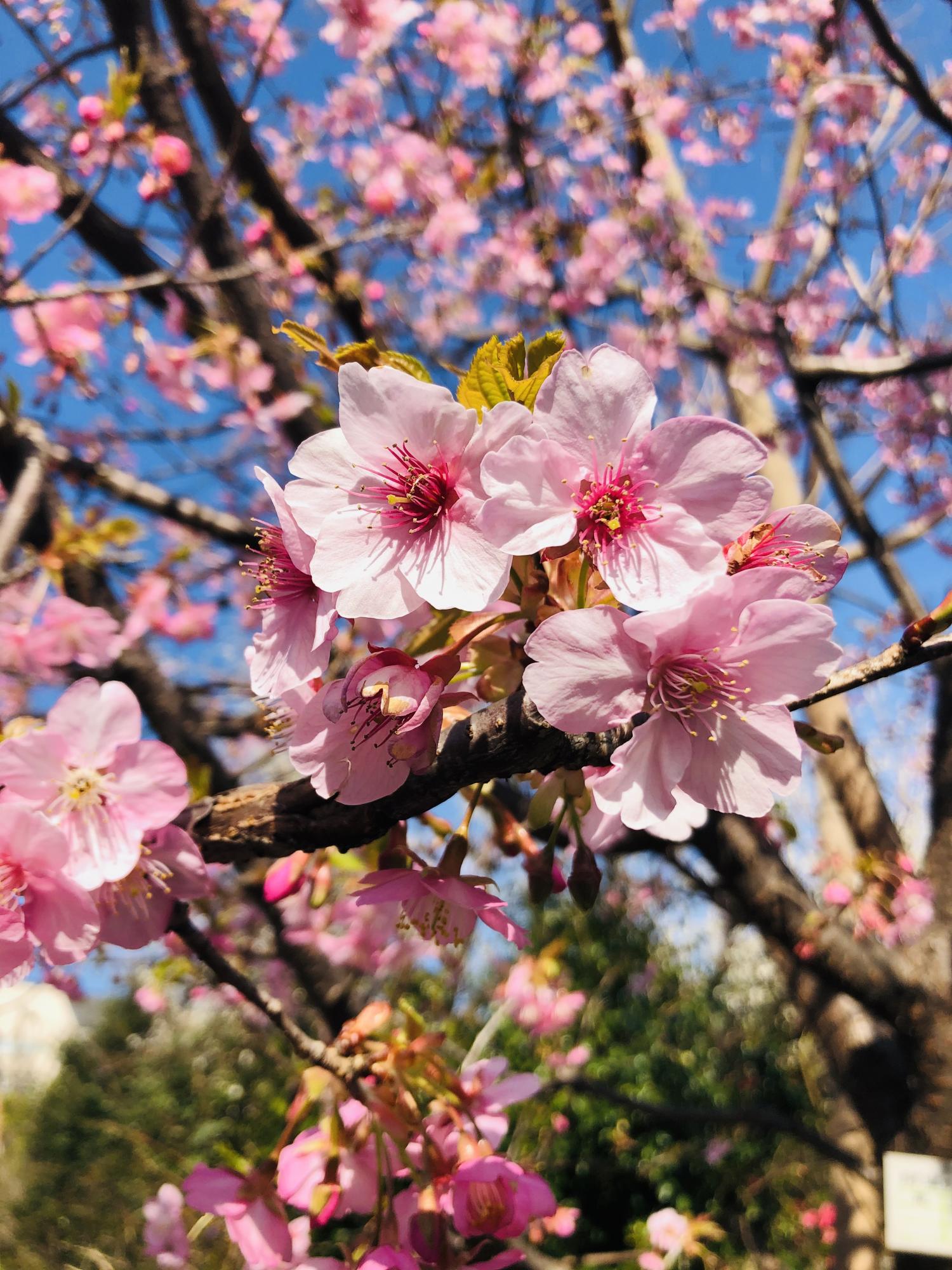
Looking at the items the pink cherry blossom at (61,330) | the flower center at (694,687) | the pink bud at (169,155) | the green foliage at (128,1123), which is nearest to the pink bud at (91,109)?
the pink bud at (169,155)

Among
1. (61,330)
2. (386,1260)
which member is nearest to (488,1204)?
(386,1260)

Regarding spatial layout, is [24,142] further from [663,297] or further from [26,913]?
[663,297]

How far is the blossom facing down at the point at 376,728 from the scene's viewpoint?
0.67 meters

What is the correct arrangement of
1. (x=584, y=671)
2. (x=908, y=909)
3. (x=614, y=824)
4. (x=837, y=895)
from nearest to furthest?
(x=584, y=671) < (x=614, y=824) < (x=837, y=895) < (x=908, y=909)

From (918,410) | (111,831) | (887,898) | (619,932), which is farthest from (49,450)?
(619,932)

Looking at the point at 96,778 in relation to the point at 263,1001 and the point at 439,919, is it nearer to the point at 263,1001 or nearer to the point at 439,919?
the point at 263,1001

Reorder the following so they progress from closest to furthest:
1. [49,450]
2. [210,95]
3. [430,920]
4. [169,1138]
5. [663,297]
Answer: [430,920] → [49,450] → [210,95] → [663,297] → [169,1138]

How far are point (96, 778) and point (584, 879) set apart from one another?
1.83 ft

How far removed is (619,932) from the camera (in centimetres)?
714

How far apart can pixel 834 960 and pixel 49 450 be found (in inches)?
110

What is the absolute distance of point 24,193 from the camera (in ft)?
6.99

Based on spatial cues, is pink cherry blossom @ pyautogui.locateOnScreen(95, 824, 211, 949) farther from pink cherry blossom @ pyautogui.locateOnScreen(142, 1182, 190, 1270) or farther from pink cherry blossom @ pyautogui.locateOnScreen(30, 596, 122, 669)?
pink cherry blossom @ pyautogui.locateOnScreen(30, 596, 122, 669)

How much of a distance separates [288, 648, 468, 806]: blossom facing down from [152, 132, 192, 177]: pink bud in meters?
2.38

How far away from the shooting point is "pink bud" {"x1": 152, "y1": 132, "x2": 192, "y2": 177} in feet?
7.81
